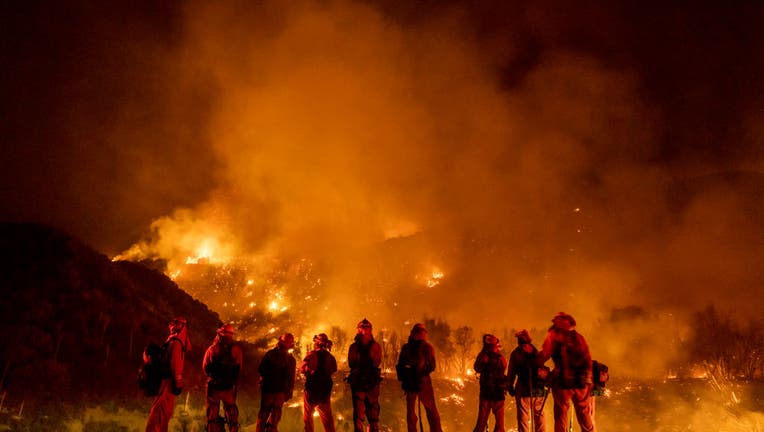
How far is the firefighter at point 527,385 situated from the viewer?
32.5 ft

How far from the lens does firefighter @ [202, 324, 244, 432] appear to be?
10078 mm

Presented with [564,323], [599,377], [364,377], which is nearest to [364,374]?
[364,377]

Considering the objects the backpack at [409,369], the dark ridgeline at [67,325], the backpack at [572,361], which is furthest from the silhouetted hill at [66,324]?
the backpack at [572,361]

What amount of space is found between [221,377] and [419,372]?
4410mm

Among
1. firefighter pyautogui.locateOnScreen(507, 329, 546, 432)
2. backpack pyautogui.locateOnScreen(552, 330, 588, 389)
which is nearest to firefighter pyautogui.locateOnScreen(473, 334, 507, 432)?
firefighter pyautogui.locateOnScreen(507, 329, 546, 432)

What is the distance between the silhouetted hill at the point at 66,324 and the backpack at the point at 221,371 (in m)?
8.82

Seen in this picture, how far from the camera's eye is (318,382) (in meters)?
10.6

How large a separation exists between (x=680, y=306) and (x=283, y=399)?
187500mm

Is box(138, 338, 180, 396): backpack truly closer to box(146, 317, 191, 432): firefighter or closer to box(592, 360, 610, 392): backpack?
box(146, 317, 191, 432): firefighter

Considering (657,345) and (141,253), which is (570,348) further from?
(141,253)

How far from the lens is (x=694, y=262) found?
607ft

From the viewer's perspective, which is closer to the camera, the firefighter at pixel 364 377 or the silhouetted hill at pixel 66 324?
the firefighter at pixel 364 377

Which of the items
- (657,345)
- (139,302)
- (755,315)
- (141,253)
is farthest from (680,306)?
(141,253)

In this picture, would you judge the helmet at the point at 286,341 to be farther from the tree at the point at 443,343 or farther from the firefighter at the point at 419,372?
the tree at the point at 443,343
